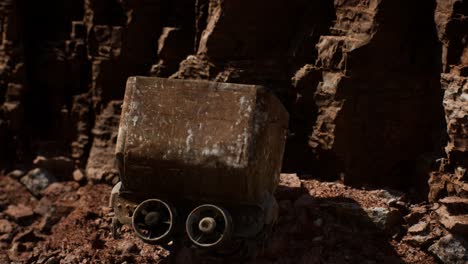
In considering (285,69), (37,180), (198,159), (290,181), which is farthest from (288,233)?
(37,180)

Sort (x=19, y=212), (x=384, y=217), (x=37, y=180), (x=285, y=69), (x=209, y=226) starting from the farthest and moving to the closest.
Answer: (x=37, y=180), (x=19, y=212), (x=285, y=69), (x=384, y=217), (x=209, y=226)

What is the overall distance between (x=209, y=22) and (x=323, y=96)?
260cm

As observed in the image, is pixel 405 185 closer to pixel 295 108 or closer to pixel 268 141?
pixel 295 108

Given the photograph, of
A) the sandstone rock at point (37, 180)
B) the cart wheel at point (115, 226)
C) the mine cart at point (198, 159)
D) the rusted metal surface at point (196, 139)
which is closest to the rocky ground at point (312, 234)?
the cart wheel at point (115, 226)

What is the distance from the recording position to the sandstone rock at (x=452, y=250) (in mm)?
8117

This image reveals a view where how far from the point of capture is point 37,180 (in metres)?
12.0

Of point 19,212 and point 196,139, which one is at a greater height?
point 196,139

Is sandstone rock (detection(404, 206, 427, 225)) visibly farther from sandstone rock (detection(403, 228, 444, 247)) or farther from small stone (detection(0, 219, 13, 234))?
small stone (detection(0, 219, 13, 234))

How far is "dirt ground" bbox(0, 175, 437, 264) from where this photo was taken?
827cm

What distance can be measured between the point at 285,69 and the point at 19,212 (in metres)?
5.62

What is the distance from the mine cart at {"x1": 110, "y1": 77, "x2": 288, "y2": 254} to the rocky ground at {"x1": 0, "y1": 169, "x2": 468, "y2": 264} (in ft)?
2.74

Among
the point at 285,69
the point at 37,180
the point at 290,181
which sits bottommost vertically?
the point at 37,180

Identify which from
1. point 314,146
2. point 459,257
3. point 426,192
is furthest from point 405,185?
point 459,257

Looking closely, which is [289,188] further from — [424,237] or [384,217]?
[424,237]
